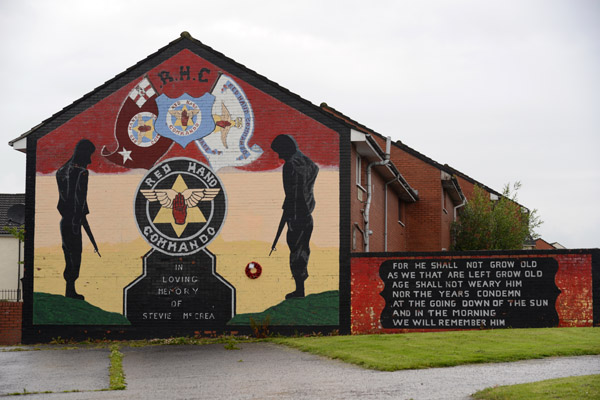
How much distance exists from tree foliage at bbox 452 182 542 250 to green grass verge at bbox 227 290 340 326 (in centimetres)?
1571

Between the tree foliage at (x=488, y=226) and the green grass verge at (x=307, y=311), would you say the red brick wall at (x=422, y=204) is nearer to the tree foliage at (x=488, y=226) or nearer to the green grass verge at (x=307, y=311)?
the tree foliage at (x=488, y=226)

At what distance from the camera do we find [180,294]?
2191 cm

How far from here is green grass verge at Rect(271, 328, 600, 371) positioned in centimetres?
1400

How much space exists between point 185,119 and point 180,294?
4.85m

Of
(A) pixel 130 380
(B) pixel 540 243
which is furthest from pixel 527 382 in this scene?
(B) pixel 540 243

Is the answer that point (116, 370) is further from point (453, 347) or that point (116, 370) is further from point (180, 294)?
point (180, 294)

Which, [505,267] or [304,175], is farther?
[304,175]

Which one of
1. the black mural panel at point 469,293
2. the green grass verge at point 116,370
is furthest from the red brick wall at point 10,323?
the black mural panel at point 469,293

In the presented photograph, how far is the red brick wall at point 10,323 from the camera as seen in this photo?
22.2 m

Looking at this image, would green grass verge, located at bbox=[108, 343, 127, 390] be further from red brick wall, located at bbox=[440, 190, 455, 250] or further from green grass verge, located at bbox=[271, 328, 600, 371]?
red brick wall, located at bbox=[440, 190, 455, 250]

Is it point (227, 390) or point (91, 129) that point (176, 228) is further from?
point (227, 390)

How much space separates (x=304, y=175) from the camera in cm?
2166

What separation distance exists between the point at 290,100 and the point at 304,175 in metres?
2.17

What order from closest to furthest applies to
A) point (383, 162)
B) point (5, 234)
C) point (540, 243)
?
1. point (383, 162)
2. point (5, 234)
3. point (540, 243)
